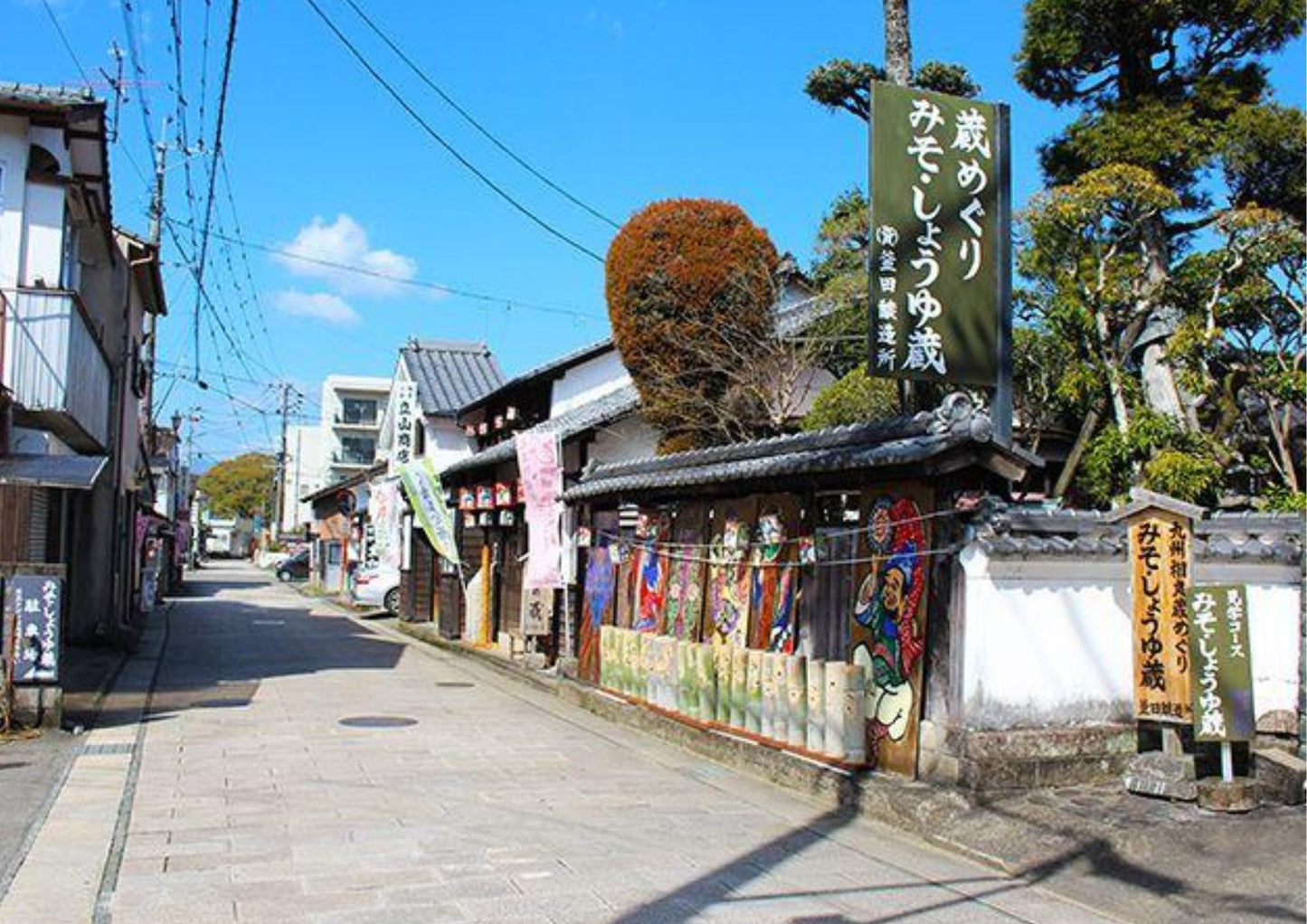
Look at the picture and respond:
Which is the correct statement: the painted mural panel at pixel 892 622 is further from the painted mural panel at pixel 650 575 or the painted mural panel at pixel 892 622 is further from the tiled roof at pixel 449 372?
the tiled roof at pixel 449 372

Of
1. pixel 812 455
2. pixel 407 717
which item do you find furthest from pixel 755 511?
pixel 407 717

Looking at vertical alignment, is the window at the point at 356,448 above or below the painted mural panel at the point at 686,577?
above

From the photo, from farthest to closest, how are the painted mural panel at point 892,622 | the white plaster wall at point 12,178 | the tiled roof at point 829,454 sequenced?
the white plaster wall at point 12,178 < the painted mural panel at point 892,622 < the tiled roof at point 829,454

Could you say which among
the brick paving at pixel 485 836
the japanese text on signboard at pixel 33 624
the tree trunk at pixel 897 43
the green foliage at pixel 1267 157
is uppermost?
the green foliage at pixel 1267 157

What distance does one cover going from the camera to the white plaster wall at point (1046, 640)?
30.9ft

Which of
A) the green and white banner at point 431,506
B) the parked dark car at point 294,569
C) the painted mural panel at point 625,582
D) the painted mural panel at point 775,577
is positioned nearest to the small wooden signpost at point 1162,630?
the painted mural panel at point 775,577

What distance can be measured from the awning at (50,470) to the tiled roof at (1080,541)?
1059cm

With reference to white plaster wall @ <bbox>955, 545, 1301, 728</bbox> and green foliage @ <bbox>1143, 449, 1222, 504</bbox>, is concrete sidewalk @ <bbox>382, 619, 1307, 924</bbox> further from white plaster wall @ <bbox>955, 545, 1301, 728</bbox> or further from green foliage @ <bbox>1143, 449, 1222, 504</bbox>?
green foliage @ <bbox>1143, 449, 1222, 504</bbox>

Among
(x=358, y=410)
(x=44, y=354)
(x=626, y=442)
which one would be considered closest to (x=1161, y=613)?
(x=44, y=354)

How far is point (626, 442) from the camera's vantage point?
22.6 meters

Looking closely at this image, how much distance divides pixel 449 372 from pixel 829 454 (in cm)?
2690

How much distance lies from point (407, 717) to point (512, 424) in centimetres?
1381

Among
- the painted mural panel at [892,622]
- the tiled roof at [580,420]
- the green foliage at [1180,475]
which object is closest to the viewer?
the painted mural panel at [892,622]

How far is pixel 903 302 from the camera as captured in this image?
10156mm
